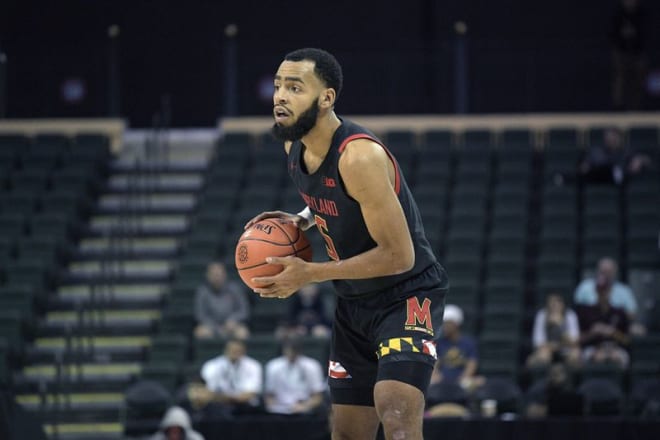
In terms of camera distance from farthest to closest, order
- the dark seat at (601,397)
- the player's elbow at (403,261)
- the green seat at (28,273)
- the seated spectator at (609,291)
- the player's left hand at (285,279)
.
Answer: the green seat at (28,273) < the seated spectator at (609,291) < the dark seat at (601,397) < the player's elbow at (403,261) < the player's left hand at (285,279)

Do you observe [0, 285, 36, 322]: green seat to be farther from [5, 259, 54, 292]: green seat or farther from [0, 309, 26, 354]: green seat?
[5, 259, 54, 292]: green seat

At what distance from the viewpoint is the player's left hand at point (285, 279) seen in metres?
5.22

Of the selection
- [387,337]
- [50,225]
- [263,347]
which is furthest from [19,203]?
[387,337]

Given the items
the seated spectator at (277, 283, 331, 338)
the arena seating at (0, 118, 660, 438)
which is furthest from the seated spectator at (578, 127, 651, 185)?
the seated spectator at (277, 283, 331, 338)

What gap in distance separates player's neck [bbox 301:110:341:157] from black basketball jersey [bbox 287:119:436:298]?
0.09 feet

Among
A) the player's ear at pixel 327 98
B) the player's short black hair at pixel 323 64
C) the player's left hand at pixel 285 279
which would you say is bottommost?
the player's left hand at pixel 285 279

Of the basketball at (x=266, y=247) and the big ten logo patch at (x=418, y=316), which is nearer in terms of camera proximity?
the basketball at (x=266, y=247)

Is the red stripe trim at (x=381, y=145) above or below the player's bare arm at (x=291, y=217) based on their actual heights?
above

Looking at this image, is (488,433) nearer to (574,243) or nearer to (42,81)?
(574,243)

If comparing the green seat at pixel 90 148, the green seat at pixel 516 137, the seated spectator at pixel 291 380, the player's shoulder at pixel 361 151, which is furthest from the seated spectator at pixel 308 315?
the player's shoulder at pixel 361 151

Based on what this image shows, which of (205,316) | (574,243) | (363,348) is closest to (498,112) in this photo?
(574,243)

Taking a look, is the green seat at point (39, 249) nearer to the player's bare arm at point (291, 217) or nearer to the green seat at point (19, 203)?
the green seat at point (19, 203)

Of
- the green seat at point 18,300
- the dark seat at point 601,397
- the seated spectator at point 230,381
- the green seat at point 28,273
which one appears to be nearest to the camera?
the dark seat at point 601,397

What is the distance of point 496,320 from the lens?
13.4 metres
